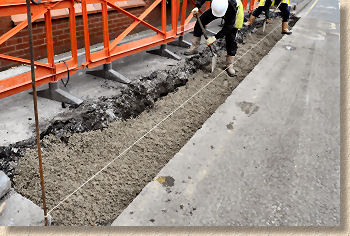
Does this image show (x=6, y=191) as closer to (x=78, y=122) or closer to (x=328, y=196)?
(x=78, y=122)

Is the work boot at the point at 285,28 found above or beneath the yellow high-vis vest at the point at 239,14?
beneath

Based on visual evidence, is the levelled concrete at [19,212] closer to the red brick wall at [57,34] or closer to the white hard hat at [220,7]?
the red brick wall at [57,34]

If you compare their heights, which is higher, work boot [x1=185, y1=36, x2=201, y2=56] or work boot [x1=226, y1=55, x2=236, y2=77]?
work boot [x1=185, y1=36, x2=201, y2=56]

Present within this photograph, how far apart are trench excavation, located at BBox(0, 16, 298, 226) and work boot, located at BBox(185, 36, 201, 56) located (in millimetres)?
1027

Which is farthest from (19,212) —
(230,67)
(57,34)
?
(230,67)

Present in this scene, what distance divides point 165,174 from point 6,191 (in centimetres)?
141

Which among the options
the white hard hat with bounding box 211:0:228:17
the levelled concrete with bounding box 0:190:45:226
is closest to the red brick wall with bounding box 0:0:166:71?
the white hard hat with bounding box 211:0:228:17

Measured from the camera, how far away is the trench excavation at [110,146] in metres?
2.89

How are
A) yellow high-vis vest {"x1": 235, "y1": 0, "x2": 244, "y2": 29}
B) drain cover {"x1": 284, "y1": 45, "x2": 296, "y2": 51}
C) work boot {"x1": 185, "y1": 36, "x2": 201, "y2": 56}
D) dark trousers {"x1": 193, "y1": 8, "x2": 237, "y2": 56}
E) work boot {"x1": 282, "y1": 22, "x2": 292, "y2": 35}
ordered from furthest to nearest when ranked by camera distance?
work boot {"x1": 282, "y1": 22, "x2": 292, "y2": 35}
drain cover {"x1": 284, "y1": 45, "x2": 296, "y2": 51}
work boot {"x1": 185, "y1": 36, "x2": 201, "y2": 56}
dark trousers {"x1": 193, "y1": 8, "x2": 237, "y2": 56}
yellow high-vis vest {"x1": 235, "y1": 0, "x2": 244, "y2": 29}

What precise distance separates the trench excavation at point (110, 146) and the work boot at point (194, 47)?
1.03 metres

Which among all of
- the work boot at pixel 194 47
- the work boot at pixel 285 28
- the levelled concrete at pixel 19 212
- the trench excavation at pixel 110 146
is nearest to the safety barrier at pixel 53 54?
the trench excavation at pixel 110 146

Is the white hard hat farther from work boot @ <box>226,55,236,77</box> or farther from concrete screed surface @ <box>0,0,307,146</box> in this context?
concrete screed surface @ <box>0,0,307,146</box>

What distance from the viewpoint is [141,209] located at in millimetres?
2807

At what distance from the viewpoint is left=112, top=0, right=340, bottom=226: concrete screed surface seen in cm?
285
